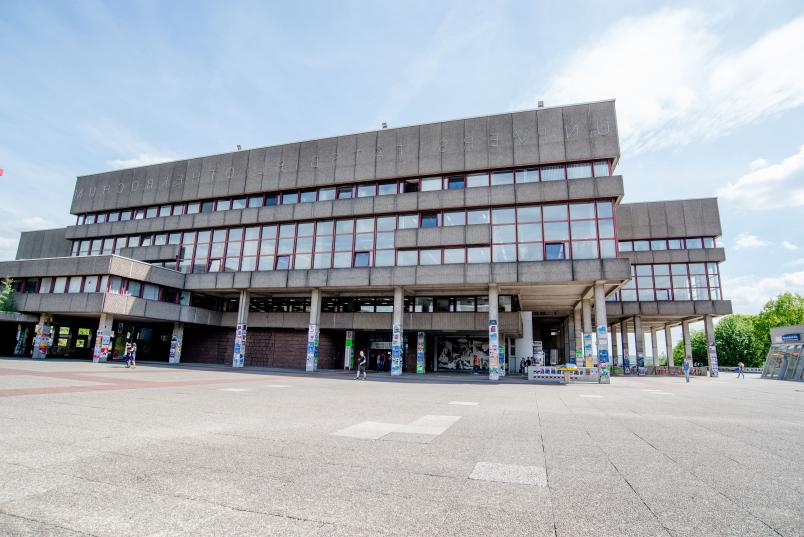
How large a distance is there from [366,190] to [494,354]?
19475mm

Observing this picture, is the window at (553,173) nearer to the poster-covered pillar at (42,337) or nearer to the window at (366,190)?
the window at (366,190)

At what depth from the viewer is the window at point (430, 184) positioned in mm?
37344

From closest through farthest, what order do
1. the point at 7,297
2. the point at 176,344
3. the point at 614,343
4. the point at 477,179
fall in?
the point at 477,179, the point at 7,297, the point at 176,344, the point at 614,343

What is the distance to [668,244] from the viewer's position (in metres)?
54.5

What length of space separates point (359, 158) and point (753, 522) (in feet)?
129

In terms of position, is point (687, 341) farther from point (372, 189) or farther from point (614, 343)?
point (372, 189)

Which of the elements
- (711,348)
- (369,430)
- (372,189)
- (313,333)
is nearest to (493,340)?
(313,333)

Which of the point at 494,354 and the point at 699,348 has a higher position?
the point at 699,348

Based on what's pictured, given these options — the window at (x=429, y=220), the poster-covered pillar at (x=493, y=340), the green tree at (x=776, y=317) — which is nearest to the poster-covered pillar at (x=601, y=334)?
the poster-covered pillar at (x=493, y=340)

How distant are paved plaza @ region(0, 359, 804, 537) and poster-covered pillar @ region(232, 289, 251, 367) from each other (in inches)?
1222

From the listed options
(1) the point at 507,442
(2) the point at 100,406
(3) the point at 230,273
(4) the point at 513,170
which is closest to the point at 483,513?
(1) the point at 507,442

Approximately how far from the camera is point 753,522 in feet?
12.9

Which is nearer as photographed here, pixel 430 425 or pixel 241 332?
pixel 430 425

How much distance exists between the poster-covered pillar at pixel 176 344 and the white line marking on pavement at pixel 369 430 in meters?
42.0
